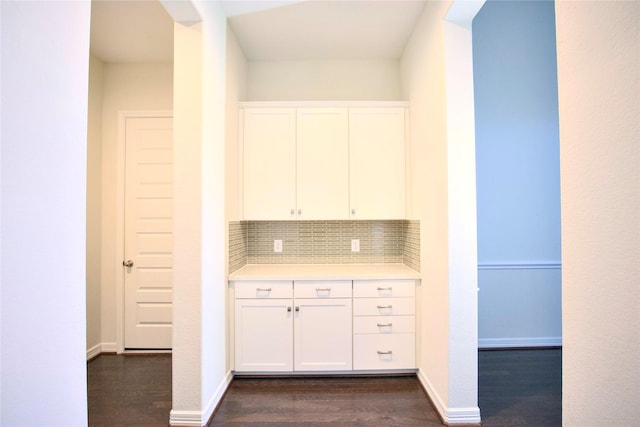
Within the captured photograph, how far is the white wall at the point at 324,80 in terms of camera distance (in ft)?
10.2

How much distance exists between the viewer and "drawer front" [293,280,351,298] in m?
2.53

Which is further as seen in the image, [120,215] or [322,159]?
[120,215]

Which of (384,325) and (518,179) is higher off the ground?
(518,179)

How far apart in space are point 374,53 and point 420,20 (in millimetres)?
619

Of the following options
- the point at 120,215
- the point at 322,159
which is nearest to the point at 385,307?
the point at 322,159

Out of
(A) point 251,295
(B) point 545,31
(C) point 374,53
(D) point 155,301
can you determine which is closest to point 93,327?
(D) point 155,301

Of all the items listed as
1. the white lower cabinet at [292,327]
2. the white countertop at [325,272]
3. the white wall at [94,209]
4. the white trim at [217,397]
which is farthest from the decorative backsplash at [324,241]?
the white wall at [94,209]

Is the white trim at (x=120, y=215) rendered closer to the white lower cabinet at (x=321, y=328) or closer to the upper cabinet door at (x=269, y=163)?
the upper cabinet door at (x=269, y=163)

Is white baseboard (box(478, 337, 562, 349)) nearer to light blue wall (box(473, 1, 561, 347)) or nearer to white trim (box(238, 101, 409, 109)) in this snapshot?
light blue wall (box(473, 1, 561, 347))

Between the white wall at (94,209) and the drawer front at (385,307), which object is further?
the white wall at (94,209)

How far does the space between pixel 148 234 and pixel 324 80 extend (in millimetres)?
2436

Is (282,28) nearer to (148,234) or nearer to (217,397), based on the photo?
(148,234)

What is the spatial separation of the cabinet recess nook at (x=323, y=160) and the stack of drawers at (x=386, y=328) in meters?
0.70

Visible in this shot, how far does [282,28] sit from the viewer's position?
8.53 feet
